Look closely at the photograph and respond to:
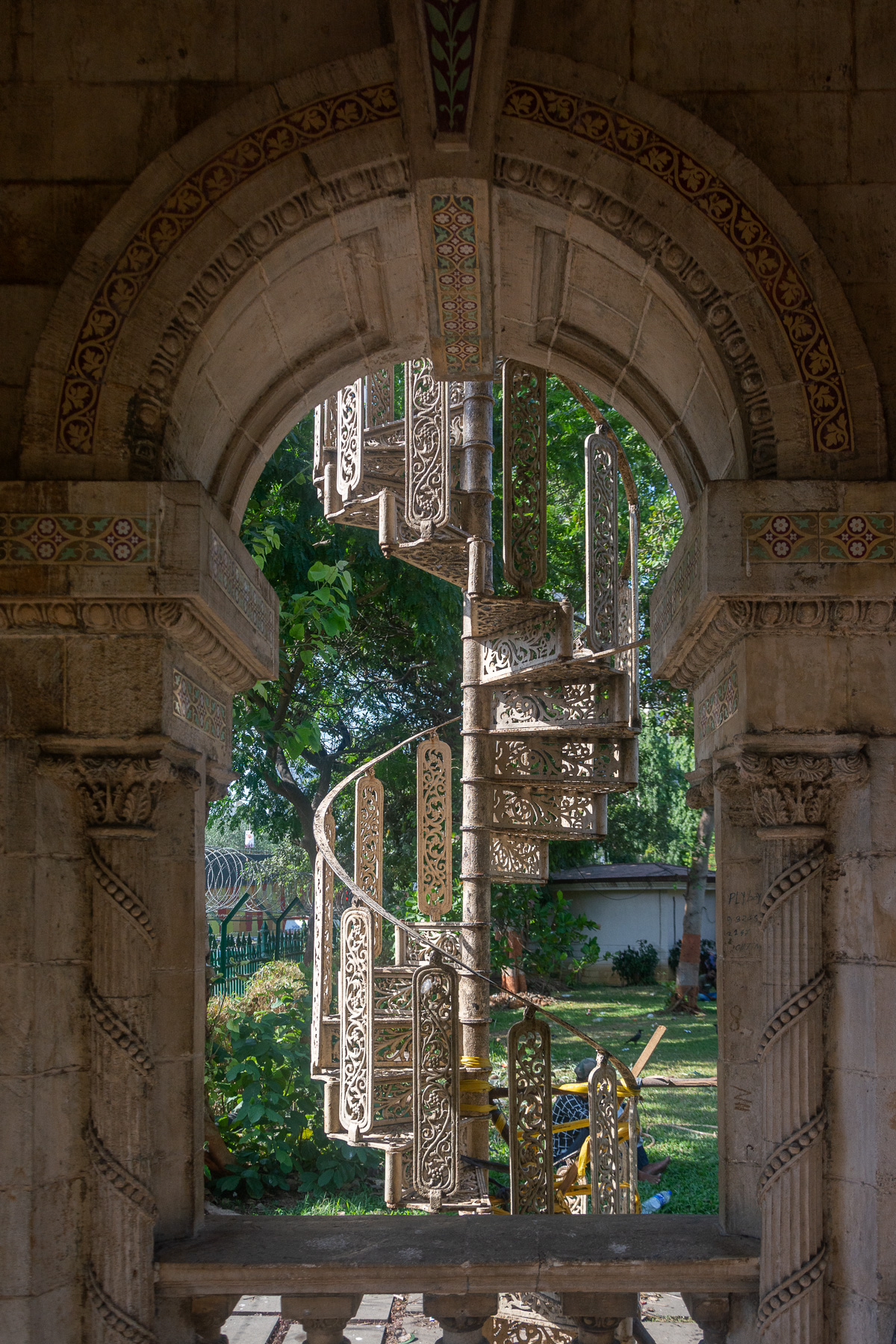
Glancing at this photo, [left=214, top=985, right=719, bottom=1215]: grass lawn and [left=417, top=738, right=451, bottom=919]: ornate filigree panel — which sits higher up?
[left=417, top=738, right=451, bottom=919]: ornate filigree panel

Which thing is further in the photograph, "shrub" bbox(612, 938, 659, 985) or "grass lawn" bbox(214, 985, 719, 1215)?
"shrub" bbox(612, 938, 659, 985)

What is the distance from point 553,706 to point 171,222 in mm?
5425

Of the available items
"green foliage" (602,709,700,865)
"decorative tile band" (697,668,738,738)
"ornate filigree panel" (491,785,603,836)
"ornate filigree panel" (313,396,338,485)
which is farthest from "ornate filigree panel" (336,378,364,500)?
"green foliage" (602,709,700,865)

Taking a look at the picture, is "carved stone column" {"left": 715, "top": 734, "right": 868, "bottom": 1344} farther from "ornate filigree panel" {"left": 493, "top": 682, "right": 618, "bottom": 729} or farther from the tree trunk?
the tree trunk

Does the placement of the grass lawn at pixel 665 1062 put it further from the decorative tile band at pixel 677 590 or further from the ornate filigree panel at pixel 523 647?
the ornate filigree panel at pixel 523 647

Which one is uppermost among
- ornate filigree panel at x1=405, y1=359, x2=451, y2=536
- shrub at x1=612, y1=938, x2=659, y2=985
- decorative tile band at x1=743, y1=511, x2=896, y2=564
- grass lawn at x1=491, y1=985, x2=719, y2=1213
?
ornate filigree panel at x1=405, y1=359, x2=451, y2=536

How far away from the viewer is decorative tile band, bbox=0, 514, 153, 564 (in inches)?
109

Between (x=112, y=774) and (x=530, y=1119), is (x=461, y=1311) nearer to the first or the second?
(x=112, y=774)

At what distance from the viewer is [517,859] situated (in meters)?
8.18

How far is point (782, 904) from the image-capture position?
9.23ft

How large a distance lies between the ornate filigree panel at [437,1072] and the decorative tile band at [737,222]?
4.21 metres

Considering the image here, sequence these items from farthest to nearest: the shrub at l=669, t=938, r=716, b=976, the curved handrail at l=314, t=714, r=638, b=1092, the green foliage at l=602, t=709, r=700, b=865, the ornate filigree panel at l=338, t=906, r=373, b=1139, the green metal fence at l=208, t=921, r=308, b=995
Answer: the green foliage at l=602, t=709, r=700, b=865
the shrub at l=669, t=938, r=716, b=976
the green metal fence at l=208, t=921, r=308, b=995
the ornate filigree panel at l=338, t=906, r=373, b=1139
the curved handrail at l=314, t=714, r=638, b=1092

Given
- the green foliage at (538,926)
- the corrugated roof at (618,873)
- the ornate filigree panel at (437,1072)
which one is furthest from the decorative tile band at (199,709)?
the corrugated roof at (618,873)

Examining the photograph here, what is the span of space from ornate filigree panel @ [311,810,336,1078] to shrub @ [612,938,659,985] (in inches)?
586
